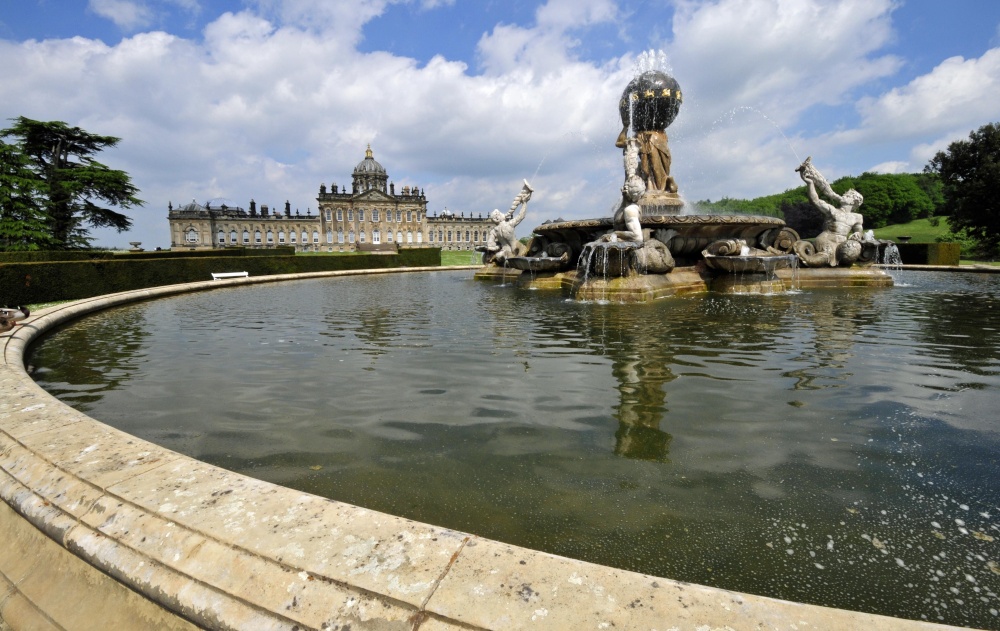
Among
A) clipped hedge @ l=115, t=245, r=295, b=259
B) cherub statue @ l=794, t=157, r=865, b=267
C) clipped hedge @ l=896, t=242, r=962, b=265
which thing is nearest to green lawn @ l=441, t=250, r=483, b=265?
clipped hedge @ l=115, t=245, r=295, b=259

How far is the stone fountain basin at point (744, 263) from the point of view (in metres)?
11.8

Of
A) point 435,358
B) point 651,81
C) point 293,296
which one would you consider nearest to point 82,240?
point 293,296

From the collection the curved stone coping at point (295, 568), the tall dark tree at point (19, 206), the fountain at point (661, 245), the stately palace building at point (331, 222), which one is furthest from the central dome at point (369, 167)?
the curved stone coping at point (295, 568)

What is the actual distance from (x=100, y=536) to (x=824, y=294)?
13.2 m

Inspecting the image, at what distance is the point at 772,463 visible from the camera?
2.83m

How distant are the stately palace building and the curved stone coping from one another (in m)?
88.8

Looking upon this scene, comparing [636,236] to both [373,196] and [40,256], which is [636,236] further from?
[373,196]

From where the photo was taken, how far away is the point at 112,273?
14.4 m

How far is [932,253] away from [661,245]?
18587mm

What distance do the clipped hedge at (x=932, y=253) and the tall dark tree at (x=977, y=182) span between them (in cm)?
978

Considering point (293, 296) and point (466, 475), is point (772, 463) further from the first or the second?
point (293, 296)

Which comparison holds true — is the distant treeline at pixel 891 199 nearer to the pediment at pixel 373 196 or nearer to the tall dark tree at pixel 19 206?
the pediment at pixel 373 196

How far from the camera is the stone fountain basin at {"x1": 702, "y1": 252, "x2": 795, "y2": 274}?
1179 centimetres

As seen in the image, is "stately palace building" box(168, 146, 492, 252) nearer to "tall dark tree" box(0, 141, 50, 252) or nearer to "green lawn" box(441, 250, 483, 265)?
"green lawn" box(441, 250, 483, 265)
